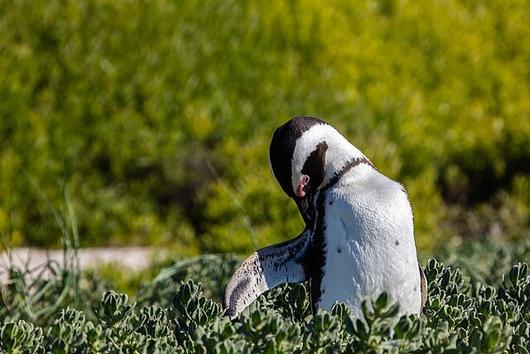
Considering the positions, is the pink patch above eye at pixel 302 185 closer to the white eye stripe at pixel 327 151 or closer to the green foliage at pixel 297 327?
the white eye stripe at pixel 327 151

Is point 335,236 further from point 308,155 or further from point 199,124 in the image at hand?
point 199,124

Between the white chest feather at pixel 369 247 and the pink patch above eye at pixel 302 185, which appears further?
the pink patch above eye at pixel 302 185

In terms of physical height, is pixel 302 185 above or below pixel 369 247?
above

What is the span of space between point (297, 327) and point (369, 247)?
0.33m

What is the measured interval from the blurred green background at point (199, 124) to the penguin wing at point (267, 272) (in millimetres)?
3002

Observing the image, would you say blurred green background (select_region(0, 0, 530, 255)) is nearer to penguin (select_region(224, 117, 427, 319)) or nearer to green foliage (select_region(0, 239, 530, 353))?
green foliage (select_region(0, 239, 530, 353))

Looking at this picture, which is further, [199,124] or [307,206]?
[199,124]

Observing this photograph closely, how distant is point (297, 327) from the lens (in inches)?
84.5

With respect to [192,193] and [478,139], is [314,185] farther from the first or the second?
[478,139]

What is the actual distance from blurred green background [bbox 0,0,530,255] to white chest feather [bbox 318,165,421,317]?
10.1 ft

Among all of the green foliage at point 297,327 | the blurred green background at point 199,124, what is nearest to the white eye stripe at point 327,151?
the green foliage at point 297,327

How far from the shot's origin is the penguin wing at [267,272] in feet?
8.04

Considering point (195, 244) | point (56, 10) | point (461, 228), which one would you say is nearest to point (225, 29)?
point (56, 10)

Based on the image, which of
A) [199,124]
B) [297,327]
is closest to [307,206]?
[297,327]
